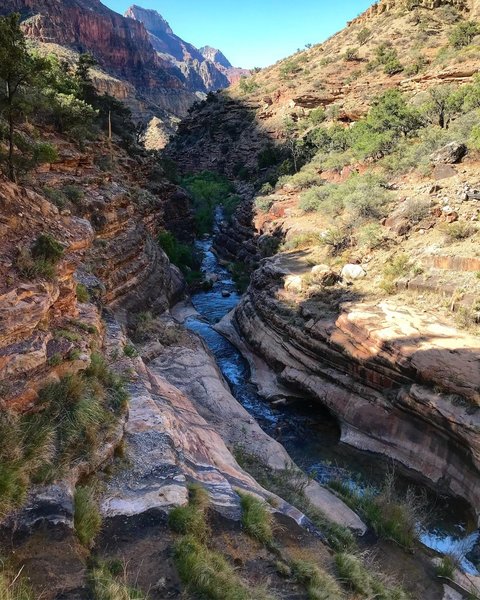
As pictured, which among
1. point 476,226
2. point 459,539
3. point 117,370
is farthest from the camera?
point 476,226

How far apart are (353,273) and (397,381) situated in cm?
547

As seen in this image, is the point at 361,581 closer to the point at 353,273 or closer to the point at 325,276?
the point at 353,273

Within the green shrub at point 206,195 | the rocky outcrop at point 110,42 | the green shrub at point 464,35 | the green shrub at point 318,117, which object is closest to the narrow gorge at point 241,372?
the green shrub at point 206,195

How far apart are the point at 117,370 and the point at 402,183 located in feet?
62.8

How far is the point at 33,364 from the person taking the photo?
574cm

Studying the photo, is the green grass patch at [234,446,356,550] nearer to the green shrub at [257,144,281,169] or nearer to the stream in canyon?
the stream in canyon

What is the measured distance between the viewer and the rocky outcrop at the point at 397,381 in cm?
1053

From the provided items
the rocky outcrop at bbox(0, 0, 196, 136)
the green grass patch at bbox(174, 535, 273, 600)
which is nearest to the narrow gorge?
A: the green grass patch at bbox(174, 535, 273, 600)

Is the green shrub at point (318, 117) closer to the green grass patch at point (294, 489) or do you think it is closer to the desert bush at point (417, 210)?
the desert bush at point (417, 210)

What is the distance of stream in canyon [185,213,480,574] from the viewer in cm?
977

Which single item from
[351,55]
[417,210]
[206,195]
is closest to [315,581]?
[417,210]

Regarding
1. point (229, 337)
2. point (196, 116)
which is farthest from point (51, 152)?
point (196, 116)

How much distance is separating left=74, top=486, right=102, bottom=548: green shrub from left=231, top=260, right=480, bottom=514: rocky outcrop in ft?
28.7

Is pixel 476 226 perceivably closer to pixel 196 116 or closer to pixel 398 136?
pixel 398 136
